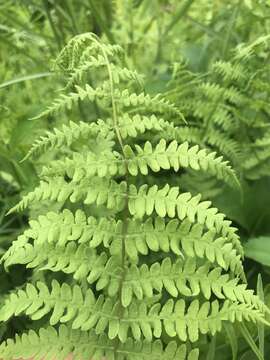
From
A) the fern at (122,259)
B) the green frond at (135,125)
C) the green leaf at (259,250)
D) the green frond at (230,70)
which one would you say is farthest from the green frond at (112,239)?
the green frond at (230,70)

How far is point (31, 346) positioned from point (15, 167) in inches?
21.9

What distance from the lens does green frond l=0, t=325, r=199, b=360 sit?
2.72 ft

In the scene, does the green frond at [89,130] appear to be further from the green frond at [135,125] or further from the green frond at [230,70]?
the green frond at [230,70]

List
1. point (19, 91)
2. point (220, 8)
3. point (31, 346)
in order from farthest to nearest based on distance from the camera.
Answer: point (220, 8) → point (19, 91) → point (31, 346)

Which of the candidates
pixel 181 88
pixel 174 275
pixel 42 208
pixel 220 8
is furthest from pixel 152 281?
pixel 220 8

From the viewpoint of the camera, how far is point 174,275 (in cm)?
84

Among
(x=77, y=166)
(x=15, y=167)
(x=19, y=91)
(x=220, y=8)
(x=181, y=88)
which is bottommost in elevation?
(x=77, y=166)

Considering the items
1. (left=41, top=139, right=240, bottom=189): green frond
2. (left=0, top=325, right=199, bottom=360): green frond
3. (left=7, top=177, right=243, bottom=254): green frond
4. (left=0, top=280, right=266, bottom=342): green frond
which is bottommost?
(left=0, top=325, right=199, bottom=360): green frond

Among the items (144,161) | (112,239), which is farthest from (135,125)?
(112,239)

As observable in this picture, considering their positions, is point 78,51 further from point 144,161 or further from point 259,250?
point 259,250

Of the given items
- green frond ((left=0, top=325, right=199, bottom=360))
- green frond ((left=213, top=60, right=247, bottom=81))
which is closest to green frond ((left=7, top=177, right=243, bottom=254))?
green frond ((left=0, top=325, right=199, bottom=360))

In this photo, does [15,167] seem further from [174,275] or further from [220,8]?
[220,8]

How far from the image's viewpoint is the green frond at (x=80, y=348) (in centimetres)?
83

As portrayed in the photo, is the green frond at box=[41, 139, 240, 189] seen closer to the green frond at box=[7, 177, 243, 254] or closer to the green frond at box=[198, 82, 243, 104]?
the green frond at box=[7, 177, 243, 254]
